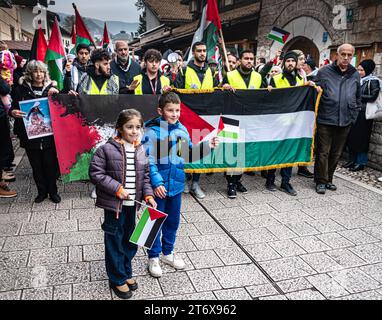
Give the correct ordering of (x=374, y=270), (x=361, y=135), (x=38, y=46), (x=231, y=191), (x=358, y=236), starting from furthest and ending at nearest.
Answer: (x=361, y=135), (x=38, y=46), (x=231, y=191), (x=358, y=236), (x=374, y=270)

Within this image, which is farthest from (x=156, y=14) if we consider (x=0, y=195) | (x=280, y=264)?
(x=280, y=264)

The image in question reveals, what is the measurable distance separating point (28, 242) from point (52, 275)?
2.55ft

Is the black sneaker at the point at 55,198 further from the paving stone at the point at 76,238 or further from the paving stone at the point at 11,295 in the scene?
the paving stone at the point at 11,295

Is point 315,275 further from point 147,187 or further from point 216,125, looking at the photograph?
point 216,125

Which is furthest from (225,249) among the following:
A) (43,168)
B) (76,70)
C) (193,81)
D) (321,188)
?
(76,70)

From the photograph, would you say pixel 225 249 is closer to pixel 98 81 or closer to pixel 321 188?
pixel 321 188

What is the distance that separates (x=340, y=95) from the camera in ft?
17.5

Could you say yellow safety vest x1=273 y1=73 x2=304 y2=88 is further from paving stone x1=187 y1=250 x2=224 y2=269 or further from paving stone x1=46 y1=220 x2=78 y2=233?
paving stone x1=46 y1=220 x2=78 y2=233

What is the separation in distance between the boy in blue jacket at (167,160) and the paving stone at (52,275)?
0.63m

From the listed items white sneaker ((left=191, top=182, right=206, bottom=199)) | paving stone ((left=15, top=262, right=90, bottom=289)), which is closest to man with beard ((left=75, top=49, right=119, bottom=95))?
white sneaker ((left=191, top=182, right=206, bottom=199))

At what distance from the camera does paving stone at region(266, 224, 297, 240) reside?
13.1ft

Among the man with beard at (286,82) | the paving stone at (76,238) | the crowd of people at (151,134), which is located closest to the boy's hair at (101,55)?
the crowd of people at (151,134)

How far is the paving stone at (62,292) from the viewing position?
278cm

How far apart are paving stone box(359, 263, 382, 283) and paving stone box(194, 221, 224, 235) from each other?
4.98ft
